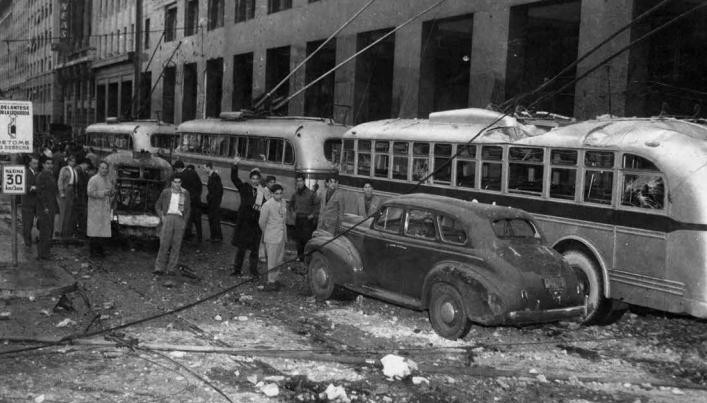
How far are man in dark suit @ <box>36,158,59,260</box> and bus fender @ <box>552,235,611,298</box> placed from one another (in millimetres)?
9006

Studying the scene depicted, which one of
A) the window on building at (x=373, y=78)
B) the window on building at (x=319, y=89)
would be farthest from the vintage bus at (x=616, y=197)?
the window on building at (x=319, y=89)

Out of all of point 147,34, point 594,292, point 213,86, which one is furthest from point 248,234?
point 147,34

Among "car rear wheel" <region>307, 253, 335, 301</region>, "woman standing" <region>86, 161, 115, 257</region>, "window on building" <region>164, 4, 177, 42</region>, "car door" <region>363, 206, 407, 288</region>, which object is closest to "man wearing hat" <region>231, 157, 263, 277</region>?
"car rear wheel" <region>307, 253, 335, 301</region>

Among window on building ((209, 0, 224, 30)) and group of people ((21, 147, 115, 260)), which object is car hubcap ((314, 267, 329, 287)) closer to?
group of people ((21, 147, 115, 260))

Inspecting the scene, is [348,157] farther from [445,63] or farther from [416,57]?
[445,63]

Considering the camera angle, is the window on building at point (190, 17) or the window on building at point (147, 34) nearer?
the window on building at point (190, 17)

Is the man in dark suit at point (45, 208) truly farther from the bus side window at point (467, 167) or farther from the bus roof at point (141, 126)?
the bus roof at point (141, 126)

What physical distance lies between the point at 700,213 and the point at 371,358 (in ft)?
15.6

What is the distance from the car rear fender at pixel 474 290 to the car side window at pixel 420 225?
1.95 feet

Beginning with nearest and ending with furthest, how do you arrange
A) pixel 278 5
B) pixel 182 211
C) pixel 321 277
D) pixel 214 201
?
pixel 321 277, pixel 182 211, pixel 214 201, pixel 278 5

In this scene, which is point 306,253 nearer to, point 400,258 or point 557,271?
point 400,258

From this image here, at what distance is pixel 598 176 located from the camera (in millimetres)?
10609

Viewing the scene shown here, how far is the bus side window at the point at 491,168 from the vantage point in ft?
40.8

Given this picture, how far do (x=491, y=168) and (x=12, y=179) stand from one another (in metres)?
7.97
